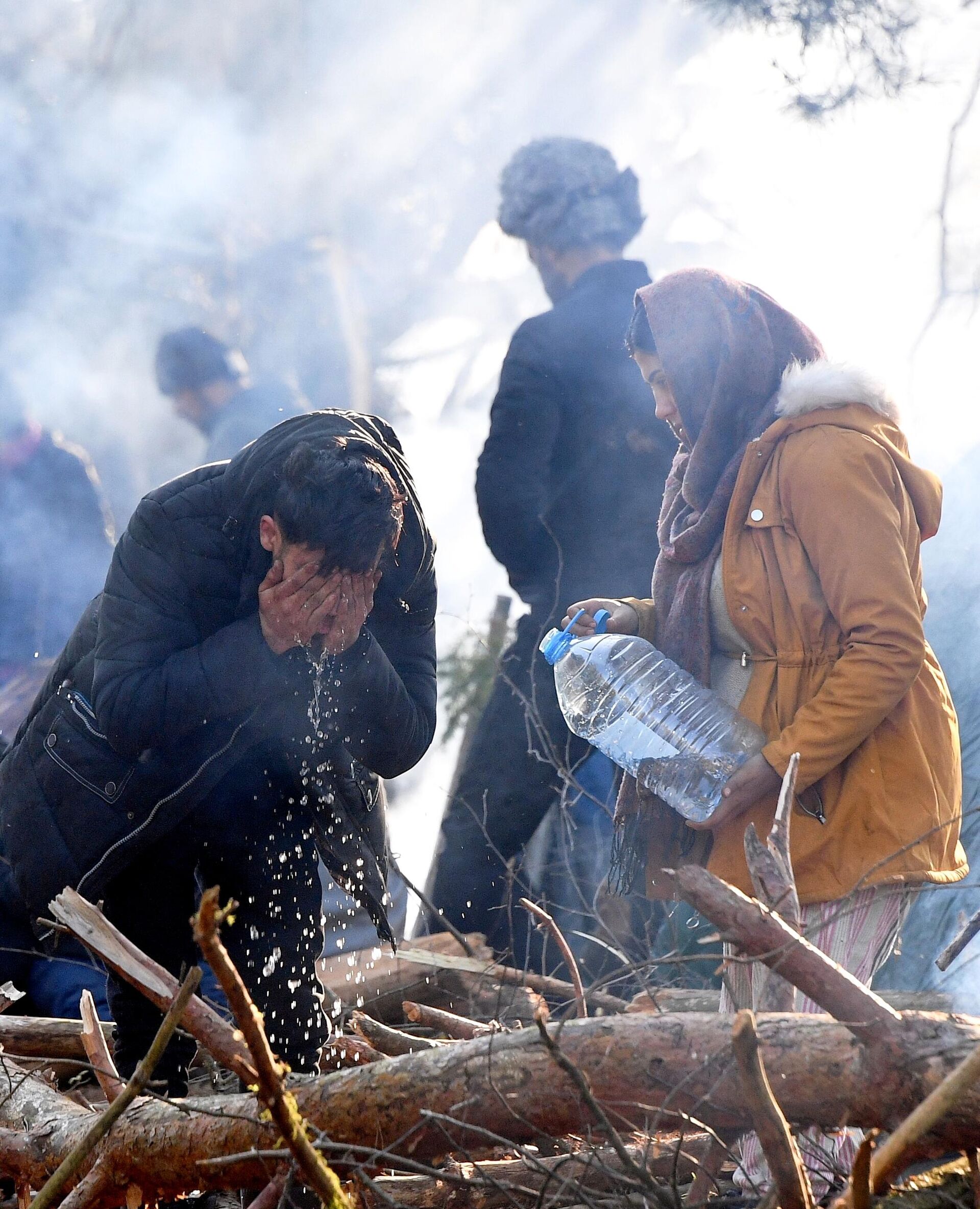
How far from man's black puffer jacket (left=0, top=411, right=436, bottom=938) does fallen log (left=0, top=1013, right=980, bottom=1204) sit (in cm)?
84

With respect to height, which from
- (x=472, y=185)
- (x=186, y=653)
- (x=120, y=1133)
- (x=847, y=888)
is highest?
(x=472, y=185)

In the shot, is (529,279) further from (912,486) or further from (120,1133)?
(120,1133)

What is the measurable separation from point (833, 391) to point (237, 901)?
1827mm

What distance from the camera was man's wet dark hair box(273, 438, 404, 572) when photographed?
2348 millimetres

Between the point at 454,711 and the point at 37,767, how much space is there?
4.07 meters

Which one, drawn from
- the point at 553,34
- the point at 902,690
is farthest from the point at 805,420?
the point at 553,34

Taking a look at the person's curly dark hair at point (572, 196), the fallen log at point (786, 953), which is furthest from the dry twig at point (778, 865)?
the person's curly dark hair at point (572, 196)

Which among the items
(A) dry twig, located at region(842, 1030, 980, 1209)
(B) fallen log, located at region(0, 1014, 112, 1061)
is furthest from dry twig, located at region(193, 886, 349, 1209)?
(B) fallen log, located at region(0, 1014, 112, 1061)

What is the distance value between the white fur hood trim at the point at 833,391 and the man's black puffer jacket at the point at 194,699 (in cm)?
88

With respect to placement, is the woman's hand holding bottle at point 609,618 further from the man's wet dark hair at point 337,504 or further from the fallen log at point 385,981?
the fallen log at point 385,981

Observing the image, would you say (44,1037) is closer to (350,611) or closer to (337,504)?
(350,611)

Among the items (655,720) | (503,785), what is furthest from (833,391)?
(503,785)

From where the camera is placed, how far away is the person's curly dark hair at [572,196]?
13.1 feet

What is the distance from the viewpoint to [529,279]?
460 inches
